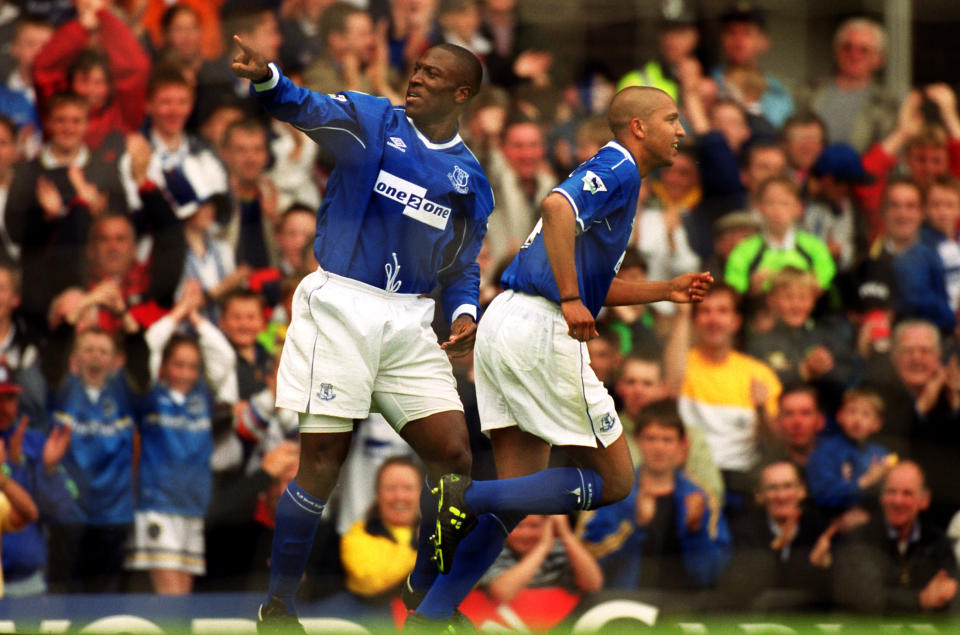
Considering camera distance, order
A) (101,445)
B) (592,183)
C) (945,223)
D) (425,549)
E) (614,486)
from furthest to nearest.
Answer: (945,223), (101,445), (425,549), (614,486), (592,183)

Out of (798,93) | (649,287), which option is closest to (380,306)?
(649,287)

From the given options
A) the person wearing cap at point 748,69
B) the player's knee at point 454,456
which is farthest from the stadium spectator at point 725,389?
the player's knee at point 454,456

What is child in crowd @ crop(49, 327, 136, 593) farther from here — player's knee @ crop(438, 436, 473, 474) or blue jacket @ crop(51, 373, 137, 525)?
player's knee @ crop(438, 436, 473, 474)

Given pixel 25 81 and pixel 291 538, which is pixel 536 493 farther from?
pixel 25 81

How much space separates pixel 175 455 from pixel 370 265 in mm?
2316

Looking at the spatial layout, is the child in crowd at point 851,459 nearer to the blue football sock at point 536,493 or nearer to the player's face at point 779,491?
the player's face at point 779,491

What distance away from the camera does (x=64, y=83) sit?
22.5 ft

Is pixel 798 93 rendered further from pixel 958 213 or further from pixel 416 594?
pixel 416 594

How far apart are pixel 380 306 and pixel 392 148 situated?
0.46 meters

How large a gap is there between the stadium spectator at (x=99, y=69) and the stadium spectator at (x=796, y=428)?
3.20m

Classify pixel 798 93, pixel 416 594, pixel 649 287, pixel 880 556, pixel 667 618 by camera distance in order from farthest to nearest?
pixel 798 93 < pixel 880 556 < pixel 667 618 < pixel 416 594 < pixel 649 287

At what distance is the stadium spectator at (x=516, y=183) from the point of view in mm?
6770

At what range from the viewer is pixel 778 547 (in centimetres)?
643

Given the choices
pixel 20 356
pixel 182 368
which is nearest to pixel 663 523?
pixel 182 368
